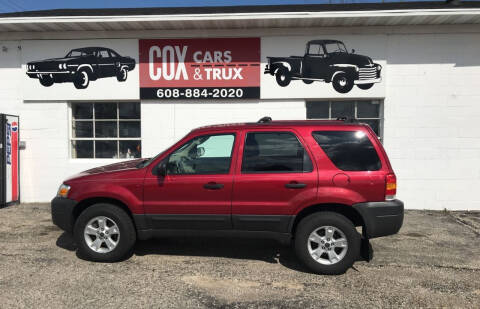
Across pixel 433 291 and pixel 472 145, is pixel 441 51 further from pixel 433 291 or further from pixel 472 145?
pixel 433 291

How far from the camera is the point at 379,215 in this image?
A: 3898mm

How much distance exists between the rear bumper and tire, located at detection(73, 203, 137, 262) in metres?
2.87

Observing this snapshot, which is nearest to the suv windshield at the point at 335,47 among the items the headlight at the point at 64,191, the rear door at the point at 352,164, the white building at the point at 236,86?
the white building at the point at 236,86

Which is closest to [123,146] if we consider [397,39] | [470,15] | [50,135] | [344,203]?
[50,135]

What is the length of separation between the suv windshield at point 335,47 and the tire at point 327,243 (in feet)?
16.4

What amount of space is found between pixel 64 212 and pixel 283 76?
17.8 feet

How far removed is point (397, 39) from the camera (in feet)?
25.1

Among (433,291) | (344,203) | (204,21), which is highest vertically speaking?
(204,21)

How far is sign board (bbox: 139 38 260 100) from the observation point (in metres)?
7.83

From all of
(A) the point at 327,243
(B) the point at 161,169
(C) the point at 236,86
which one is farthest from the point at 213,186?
(C) the point at 236,86

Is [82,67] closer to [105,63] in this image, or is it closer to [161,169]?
[105,63]

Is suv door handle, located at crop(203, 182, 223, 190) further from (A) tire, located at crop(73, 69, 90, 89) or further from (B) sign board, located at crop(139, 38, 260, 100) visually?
(A) tire, located at crop(73, 69, 90, 89)

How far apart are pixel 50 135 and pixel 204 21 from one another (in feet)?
15.4

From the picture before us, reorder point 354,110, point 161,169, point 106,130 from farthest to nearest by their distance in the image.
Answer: point 106,130 → point 354,110 → point 161,169
